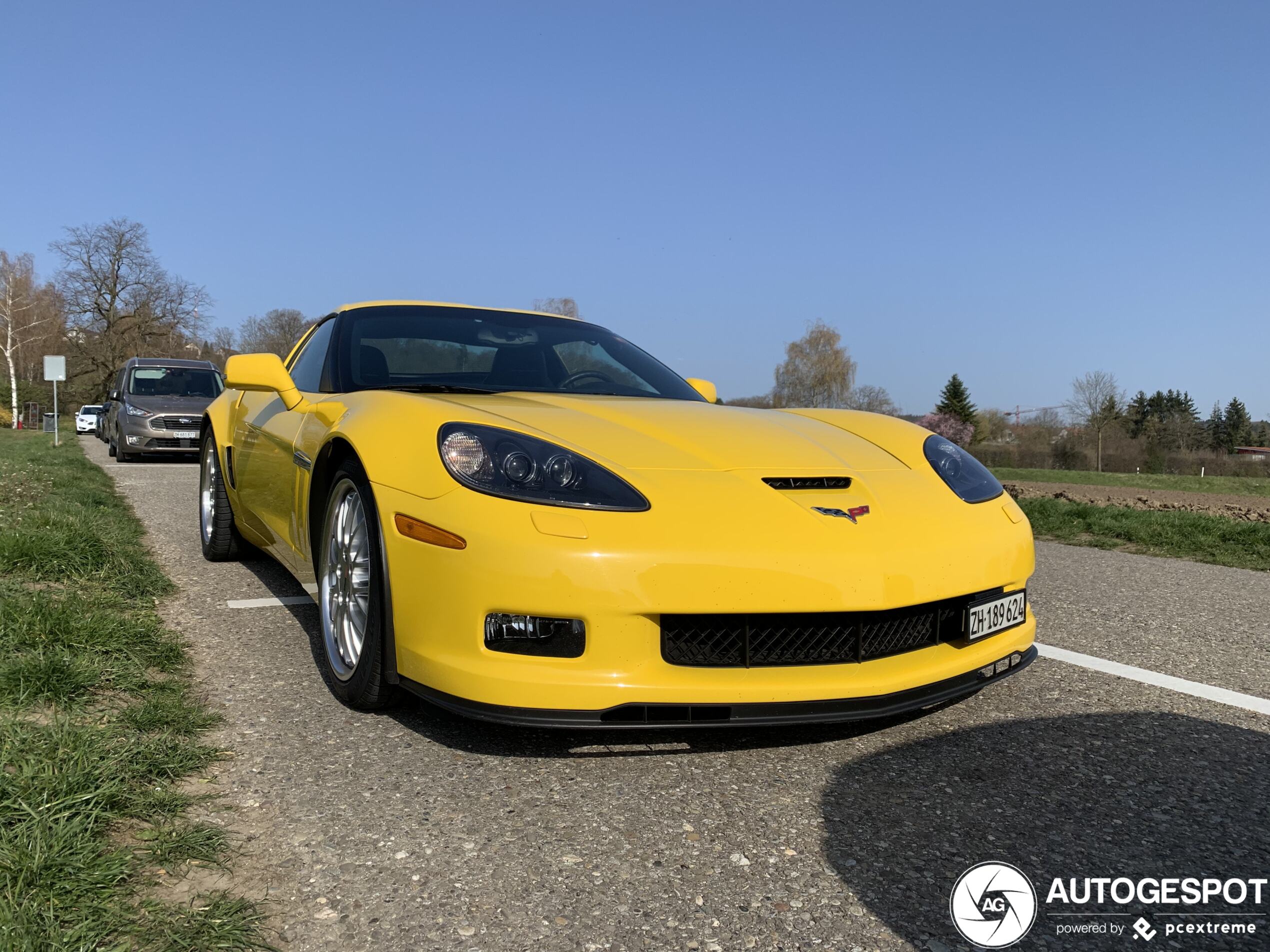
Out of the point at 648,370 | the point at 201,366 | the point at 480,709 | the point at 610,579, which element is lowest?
the point at 480,709

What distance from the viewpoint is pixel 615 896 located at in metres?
1.71

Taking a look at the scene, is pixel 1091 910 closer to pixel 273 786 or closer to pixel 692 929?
pixel 692 929

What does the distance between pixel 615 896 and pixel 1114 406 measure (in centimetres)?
6111

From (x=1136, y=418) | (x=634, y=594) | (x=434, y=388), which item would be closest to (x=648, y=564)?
(x=634, y=594)

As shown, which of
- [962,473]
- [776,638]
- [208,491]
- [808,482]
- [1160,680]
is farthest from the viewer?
[208,491]

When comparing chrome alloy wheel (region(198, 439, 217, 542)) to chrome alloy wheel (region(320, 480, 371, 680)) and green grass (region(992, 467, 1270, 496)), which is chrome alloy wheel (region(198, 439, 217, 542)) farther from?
green grass (region(992, 467, 1270, 496))

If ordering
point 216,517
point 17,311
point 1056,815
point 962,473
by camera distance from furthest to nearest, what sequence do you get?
point 17,311, point 216,517, point 962,473, point 1056,815

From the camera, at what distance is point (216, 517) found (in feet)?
16.3

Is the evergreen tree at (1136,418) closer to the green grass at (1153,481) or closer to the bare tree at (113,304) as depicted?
the green grass at (1153,481)

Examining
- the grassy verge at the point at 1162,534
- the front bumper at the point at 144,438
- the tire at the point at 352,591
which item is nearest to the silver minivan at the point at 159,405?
the front bumper at the point at 144,438

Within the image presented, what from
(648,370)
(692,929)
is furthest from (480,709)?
(648,370)

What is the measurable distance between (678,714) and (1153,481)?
33373 millimetres

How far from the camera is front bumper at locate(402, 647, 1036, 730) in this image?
6.97 feet

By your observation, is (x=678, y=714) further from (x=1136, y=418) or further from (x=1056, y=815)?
(x=1136, y=418)
